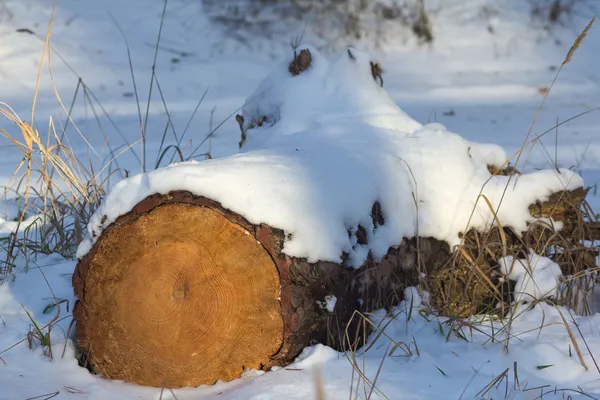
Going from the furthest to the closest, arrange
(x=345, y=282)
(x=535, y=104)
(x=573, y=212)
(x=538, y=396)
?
(x=535, y=104)
(x=573, y=212)
(x=345, y=282)
(x=538, y=396)

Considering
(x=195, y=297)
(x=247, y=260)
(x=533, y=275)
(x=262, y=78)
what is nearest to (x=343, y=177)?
(x=247, y=260)

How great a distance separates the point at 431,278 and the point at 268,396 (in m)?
0.72

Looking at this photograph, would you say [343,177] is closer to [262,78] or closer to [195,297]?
[195,297]

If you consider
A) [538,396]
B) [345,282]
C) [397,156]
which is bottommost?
[538,396]

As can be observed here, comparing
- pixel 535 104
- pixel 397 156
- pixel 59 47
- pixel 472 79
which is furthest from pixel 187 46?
pixel 397 156

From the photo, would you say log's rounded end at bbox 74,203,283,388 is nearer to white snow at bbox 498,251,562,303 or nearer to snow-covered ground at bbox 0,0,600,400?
snow-covered ground at bbox 0,0,600,400

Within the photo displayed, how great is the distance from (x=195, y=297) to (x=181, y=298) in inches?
1.3

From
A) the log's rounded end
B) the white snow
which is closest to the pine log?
the log's rounded end

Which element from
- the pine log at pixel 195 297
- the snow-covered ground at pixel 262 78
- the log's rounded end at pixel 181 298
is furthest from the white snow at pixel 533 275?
the log's rounded end at pixel 181 298

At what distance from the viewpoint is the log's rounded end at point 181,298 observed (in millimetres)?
1768

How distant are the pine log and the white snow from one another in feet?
1.94

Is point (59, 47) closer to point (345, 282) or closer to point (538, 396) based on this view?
point (345, 282)

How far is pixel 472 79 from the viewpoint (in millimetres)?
6672

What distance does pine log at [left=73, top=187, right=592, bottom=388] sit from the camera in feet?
5.80
